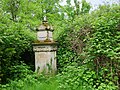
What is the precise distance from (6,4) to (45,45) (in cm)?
1234

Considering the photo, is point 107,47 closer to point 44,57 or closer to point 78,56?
point 78,56

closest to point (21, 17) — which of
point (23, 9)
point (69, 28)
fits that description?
point (23, 9)

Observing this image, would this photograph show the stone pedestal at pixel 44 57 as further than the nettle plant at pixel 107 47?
Yes

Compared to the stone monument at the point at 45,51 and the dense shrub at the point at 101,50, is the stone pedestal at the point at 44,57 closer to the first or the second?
the stone monument at the point at 45,51

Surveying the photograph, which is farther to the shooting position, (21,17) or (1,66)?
(21,17)

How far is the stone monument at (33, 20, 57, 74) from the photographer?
7.49 m

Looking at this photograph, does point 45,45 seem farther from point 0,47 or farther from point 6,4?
point 6,4

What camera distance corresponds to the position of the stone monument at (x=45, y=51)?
7487 mm

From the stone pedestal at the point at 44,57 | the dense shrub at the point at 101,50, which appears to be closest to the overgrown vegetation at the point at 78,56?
the dense shrub at the point at 101,50

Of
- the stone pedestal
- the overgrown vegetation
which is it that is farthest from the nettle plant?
the stone pedestal

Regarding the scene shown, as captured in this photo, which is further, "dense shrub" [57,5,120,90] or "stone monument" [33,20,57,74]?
"stone monument" [33,20,57,74]

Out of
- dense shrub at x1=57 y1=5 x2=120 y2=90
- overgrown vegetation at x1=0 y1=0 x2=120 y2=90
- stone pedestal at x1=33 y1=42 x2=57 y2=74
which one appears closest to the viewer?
dense shrub at x1=57 y1=5 x2=120 y2=90

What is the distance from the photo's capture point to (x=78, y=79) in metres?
5.41

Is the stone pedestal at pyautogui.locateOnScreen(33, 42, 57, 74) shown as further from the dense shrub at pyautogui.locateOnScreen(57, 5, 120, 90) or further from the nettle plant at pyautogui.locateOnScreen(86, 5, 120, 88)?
the nettle plant at pyautogui.locateOnScreen(86, 5, 120, 88)
